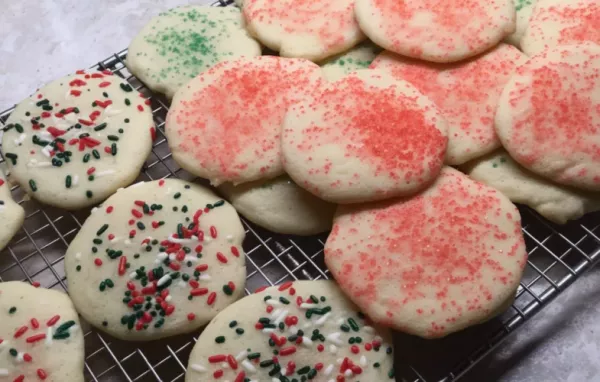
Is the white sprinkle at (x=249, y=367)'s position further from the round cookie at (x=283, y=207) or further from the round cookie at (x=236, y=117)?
the round cookie at (x=236, y=117)

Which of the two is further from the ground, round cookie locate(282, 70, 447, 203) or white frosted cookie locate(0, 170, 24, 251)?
round cookie locate(282, 70, 447, 203)

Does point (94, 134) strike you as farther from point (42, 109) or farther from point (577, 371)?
point (577, 371)

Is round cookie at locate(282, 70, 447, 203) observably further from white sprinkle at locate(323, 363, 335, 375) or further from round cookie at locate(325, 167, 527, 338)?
white sprinkle at locate(323, 363, 335, 375)

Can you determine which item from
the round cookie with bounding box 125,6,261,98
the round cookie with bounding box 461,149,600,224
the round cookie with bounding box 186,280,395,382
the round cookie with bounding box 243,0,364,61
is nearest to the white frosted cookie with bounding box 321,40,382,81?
the round cookie with bounding box 243,0,364,61

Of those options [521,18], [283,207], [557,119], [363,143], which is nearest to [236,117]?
[283,207]

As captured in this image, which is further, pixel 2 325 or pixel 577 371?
pixel 577 371

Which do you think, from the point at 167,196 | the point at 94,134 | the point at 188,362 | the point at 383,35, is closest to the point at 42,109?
the point at 94,134
